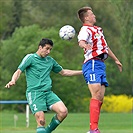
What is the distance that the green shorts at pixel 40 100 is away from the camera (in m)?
12.5

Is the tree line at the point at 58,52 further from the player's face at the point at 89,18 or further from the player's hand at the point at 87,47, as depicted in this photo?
the player's hand at the point at 87,47

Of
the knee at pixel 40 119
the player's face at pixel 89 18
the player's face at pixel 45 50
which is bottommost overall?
the knee at pixel 40 119

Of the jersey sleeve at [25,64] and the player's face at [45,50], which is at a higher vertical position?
the player's face at [45,50]

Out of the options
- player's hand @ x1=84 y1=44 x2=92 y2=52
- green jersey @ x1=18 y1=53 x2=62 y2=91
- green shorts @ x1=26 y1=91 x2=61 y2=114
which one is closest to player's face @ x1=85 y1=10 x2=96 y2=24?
player's hand @ x1=84 y1=44 x2=92 y2=52

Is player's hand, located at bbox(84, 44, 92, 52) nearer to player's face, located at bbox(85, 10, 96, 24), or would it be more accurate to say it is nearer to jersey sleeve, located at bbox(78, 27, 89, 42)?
jersey sleeve, located at bbox(78, 27, 89, 42)

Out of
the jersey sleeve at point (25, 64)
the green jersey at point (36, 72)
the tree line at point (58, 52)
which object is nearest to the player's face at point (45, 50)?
the green jersey at point (36, 72)

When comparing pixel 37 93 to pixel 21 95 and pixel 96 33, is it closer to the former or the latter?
pixel 96 33

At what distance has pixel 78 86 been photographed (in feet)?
145

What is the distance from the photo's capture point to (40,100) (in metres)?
12.5

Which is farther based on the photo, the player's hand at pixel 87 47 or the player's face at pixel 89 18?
the player's face at pixel 89 18

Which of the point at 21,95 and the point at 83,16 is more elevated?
the point at 83,16

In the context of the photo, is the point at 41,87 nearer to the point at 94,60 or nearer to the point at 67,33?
the point at 94,60

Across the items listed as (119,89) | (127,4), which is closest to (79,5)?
(119,89)

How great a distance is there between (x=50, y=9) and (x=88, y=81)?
2071 inches
